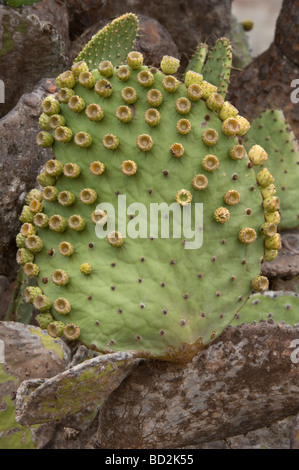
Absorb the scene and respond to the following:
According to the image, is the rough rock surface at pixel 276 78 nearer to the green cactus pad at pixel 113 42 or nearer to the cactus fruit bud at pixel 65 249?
the green cactus pad at pixel 113 42

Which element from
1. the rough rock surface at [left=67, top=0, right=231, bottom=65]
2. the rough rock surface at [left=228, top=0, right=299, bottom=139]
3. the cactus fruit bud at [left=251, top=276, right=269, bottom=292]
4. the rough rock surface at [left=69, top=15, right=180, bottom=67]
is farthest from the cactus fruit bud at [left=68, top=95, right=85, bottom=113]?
the rough rock surface at [left=228, top=0, right=299, bottom=139]

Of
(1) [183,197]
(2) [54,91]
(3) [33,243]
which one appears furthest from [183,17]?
(3) [33,243]

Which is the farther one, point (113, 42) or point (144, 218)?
point (113, 42)

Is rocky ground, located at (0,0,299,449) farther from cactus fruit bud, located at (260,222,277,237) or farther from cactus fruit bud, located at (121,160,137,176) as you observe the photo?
cactus fruit bud, located at (121,160,137,176)

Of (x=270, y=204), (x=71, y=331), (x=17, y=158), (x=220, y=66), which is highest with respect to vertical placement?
(x=220, y=66)

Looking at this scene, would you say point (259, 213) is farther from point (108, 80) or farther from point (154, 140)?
point (108, 80)

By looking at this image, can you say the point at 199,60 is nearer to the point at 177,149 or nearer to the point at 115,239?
the point at 177,149
